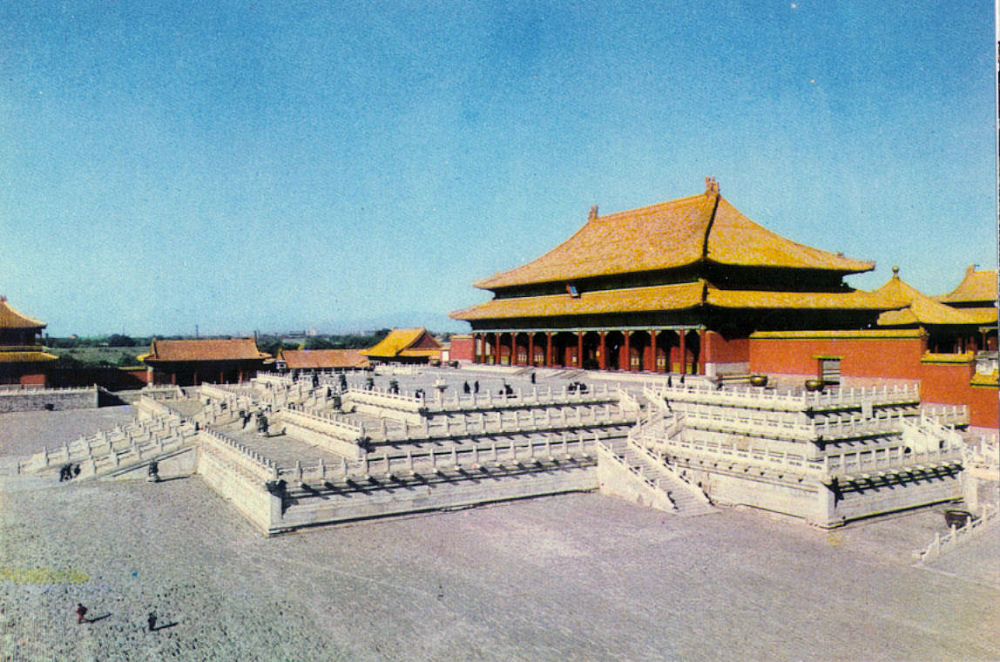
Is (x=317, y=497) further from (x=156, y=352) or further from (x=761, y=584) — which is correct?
(x=156, y=352)

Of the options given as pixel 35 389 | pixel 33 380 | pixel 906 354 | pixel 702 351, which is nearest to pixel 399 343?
pixel 33 380

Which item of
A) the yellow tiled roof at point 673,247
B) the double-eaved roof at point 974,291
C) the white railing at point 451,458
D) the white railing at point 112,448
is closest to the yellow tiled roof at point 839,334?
the yellow tiled roof at point 673,247

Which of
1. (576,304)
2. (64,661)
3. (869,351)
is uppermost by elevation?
(576,304)

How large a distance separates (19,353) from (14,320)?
2.36 m

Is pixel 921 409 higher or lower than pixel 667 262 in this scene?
lower

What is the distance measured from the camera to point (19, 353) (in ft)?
165

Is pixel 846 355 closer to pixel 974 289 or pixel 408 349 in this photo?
pixel 974 289

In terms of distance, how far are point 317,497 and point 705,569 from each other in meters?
10.8

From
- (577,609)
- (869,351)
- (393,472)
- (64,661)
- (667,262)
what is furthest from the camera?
(667,262)

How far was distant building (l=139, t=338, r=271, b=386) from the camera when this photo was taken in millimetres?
54438

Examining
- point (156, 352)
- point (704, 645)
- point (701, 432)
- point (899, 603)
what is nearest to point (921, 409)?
point (701, 432)

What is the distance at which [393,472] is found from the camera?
2194cm

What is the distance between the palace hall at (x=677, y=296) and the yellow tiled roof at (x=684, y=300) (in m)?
0.08

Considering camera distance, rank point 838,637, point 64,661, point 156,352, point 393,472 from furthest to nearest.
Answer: point 156,352, point 393,472, point 838,637, point 64,661
